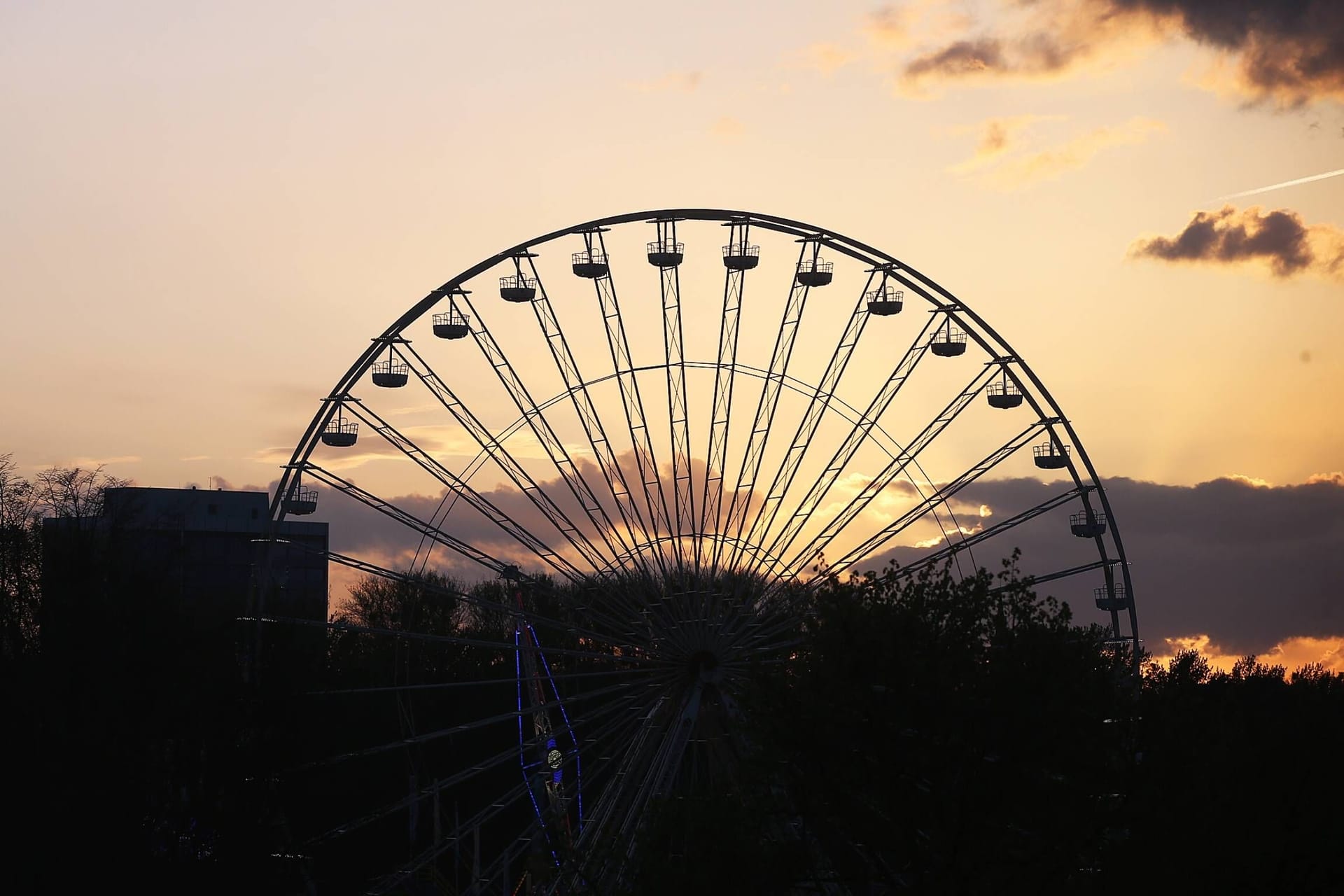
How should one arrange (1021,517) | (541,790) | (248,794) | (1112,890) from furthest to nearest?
(248,794)
(541,790)
(1021,517)
(1112,890)

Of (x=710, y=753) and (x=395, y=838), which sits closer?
(x=710, y=753)

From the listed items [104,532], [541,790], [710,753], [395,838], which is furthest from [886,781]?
[395,838]

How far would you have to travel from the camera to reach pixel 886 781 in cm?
3638

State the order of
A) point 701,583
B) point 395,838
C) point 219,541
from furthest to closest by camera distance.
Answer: point 219,541
point 395,838
point 701,583

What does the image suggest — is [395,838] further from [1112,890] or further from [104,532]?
[1112,890]

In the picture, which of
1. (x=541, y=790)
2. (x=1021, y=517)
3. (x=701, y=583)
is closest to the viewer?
(x=701, y=583)

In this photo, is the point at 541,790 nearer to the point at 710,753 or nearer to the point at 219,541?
the point at 710,753

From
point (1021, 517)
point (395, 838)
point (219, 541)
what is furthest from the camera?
point (219, 541)

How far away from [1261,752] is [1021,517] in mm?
12008

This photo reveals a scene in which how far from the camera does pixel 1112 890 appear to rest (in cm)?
4138

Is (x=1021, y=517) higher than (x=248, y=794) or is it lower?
higher

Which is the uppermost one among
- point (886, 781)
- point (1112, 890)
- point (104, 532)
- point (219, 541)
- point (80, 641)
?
point (219, 541)

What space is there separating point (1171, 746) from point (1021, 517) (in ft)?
29.1

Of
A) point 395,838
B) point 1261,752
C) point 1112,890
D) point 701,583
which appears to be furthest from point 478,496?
point 395,838
